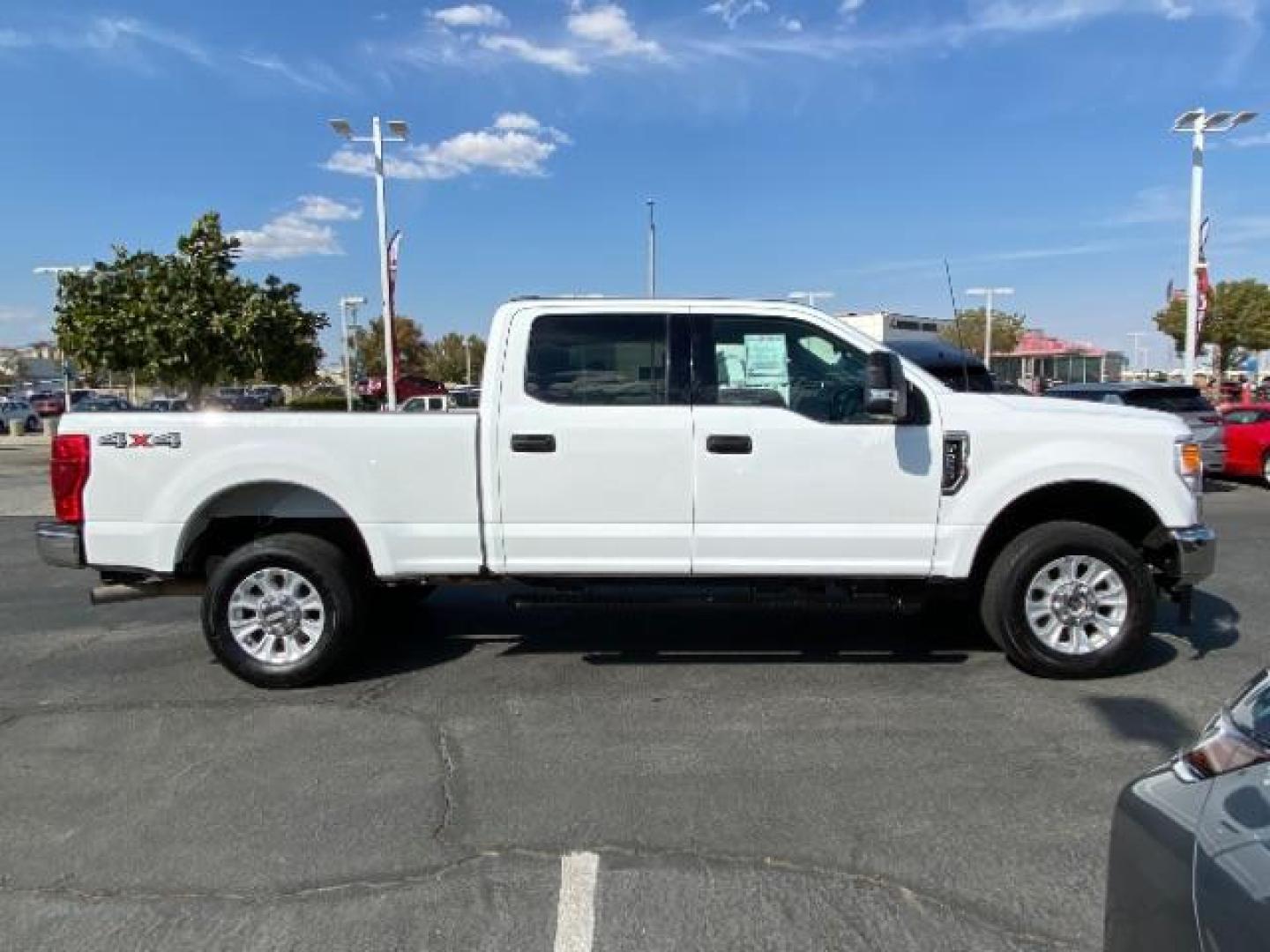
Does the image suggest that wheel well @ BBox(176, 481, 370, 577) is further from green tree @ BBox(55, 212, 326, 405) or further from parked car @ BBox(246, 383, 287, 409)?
parked car @ BBox(246, 383, 287, 409)

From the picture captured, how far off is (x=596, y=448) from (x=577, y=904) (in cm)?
255

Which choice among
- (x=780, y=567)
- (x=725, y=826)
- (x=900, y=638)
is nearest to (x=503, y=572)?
(x=780, y=567)

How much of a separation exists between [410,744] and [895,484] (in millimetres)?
2790

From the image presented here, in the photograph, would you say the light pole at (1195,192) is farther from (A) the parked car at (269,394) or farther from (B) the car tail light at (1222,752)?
(A) the parked car at (269,394)

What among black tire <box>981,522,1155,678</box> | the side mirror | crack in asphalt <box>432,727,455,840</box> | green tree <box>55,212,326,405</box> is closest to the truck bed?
crack in asphalt <box>432,727,455,840</box>

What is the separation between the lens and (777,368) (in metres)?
5.29

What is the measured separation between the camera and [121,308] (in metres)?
23.2

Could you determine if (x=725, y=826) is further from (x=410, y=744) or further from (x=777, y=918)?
(x=410, y=744)

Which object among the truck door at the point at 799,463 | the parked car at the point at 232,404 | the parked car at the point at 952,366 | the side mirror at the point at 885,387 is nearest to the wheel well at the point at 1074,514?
the truck door at the point at 799,463

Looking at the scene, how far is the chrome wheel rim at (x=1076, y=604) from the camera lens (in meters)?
5.23

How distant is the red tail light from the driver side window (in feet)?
10.9

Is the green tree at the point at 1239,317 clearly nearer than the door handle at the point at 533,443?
No

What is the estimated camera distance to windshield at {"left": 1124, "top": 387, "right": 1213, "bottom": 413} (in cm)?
1431

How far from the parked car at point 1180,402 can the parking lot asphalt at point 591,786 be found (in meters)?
8.42
